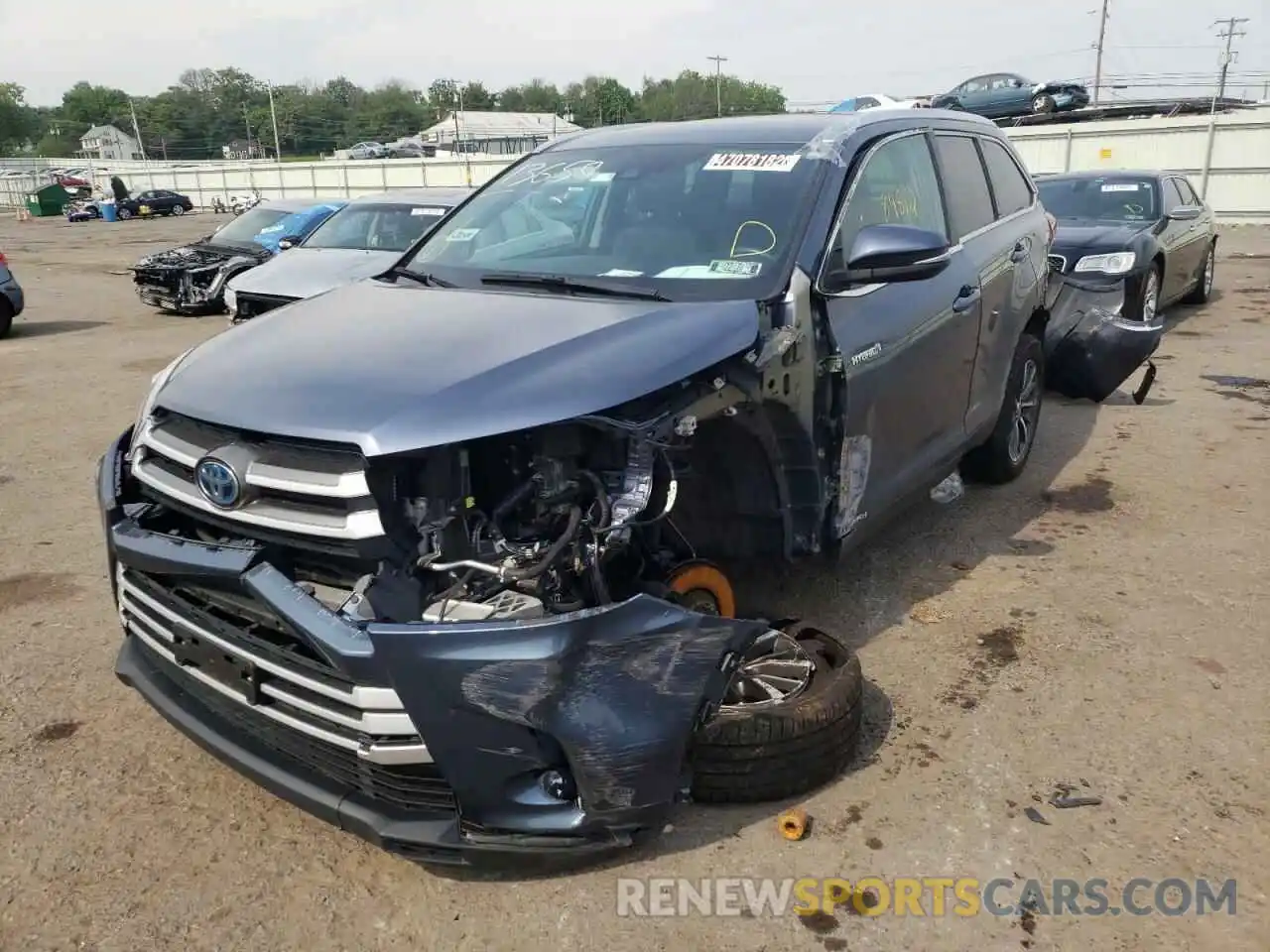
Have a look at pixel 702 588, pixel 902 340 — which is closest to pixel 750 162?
pixel 902 340

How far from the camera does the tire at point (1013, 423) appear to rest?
544 cm

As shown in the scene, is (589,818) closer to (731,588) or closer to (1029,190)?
(731,588)

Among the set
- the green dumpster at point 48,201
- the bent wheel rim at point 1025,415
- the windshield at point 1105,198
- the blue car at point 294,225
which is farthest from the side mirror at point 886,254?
the green dumpster at point 48,201

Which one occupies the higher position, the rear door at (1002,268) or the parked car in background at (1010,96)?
the parked car in background at (1010,96)

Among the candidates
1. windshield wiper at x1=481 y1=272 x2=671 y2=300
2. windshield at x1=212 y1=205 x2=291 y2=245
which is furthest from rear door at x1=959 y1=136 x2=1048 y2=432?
windshield at x1=212 y1=205 x2=291 y2=245

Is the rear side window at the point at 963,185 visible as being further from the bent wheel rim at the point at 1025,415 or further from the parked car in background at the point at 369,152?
the parked car in background at the point at 369,152

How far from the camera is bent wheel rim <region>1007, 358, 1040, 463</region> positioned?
559 cm

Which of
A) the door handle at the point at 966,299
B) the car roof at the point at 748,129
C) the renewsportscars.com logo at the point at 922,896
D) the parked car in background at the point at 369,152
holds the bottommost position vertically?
the renewsportscars.com logo at the point at 922,896

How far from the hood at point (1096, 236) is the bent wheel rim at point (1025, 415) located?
3947mm

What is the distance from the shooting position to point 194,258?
13.5 metres

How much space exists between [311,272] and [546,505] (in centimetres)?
853

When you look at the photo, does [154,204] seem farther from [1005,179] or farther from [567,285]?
[567,285]

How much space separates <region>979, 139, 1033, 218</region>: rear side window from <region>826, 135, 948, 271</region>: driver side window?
88cm

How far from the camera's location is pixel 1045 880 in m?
2.59
